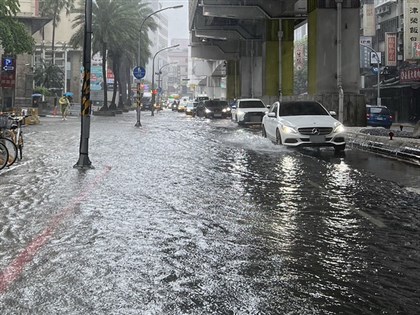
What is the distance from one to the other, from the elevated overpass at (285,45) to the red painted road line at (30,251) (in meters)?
21.7

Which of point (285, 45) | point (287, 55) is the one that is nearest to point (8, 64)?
point (285, 45)

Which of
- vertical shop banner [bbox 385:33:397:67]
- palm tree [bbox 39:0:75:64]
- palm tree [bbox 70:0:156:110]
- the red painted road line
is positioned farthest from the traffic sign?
the red painted road line

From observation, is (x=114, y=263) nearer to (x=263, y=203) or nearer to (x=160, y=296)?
(x=160, y=296)

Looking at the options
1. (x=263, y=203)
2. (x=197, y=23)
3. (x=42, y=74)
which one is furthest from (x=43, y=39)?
(x=263, y=203)

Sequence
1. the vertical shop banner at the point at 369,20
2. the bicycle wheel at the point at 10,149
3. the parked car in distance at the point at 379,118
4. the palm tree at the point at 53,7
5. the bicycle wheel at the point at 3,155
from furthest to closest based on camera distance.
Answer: the palm tree at the point at 53,7
the vertical shop banner at the point at 369,20
the parked car in distance at the point at 379,118
the bicycle wheel at the point at 10,149
the bicycle wheel at the point at 3,155

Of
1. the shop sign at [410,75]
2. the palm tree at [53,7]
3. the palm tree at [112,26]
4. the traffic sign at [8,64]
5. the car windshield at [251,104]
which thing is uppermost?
the palm tree at [53,7]

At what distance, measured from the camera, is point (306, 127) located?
1728 centimetres

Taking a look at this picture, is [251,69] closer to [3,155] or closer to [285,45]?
[285,45]

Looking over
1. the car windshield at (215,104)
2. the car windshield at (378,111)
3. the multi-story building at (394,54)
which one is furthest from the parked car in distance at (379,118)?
the car windshield at (215,104)

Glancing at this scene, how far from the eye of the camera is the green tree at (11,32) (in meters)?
33.2

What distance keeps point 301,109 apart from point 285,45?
29330 mm

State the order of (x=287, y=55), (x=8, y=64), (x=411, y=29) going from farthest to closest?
(x=287, y=55), (x=8, y=64), (x=411, y=29)

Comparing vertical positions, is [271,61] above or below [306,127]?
above

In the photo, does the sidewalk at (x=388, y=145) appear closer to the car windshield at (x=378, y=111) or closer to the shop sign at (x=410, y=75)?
the car windshield at (x=378, y=111)
